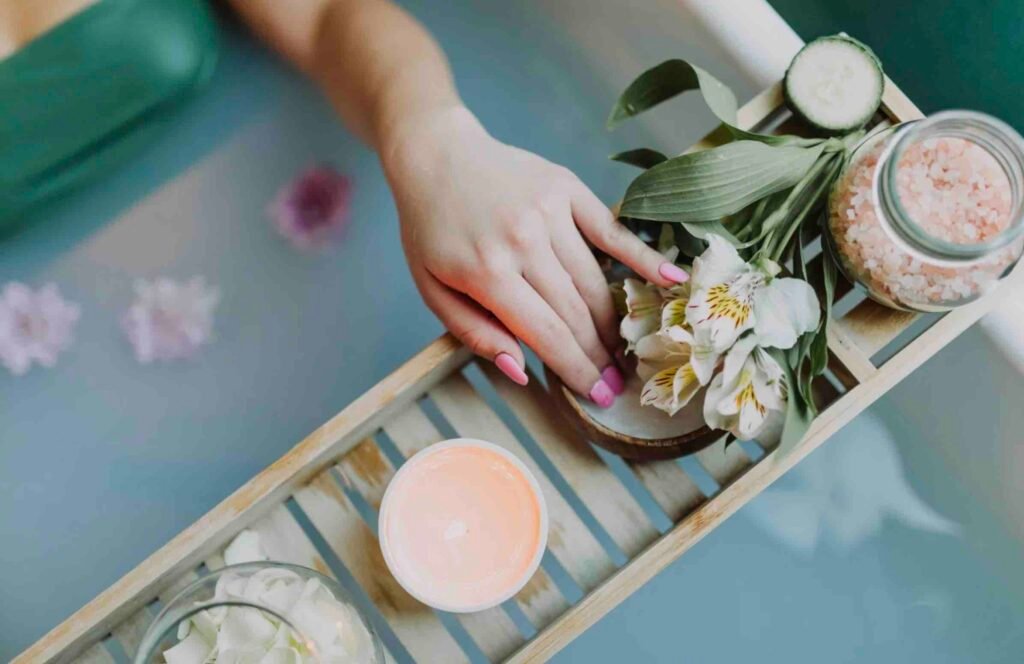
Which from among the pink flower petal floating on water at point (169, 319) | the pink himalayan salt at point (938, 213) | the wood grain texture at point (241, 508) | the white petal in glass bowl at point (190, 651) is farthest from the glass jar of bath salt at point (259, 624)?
the pink flower petal floating on water at point (169, 319)

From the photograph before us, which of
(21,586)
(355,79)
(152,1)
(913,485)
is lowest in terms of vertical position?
(913,485)

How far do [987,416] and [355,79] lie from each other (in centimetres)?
68

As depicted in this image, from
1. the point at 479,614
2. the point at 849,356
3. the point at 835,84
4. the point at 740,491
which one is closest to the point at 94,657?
the point at 479,614

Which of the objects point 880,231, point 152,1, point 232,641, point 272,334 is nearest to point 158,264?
point 272,334

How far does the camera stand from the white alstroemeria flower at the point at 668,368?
0.59m

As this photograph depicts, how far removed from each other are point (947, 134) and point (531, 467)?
41 cm

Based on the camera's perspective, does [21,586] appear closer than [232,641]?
No

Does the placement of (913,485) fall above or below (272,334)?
below

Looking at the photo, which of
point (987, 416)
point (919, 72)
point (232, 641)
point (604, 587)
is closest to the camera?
point (232, 641)

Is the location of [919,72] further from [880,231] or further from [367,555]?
[367,555]

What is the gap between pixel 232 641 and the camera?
553 millimetres

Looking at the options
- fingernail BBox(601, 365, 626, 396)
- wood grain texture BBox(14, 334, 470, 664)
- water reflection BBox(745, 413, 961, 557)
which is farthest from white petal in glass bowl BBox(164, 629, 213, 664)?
water reflection BBox(745, 413, 961, 557)

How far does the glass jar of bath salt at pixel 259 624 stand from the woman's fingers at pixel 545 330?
24 cm

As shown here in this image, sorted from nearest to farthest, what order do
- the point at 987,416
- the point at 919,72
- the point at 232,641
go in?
1. the point at 232,641
2. the point at 987,416
3. the point at 919,72
